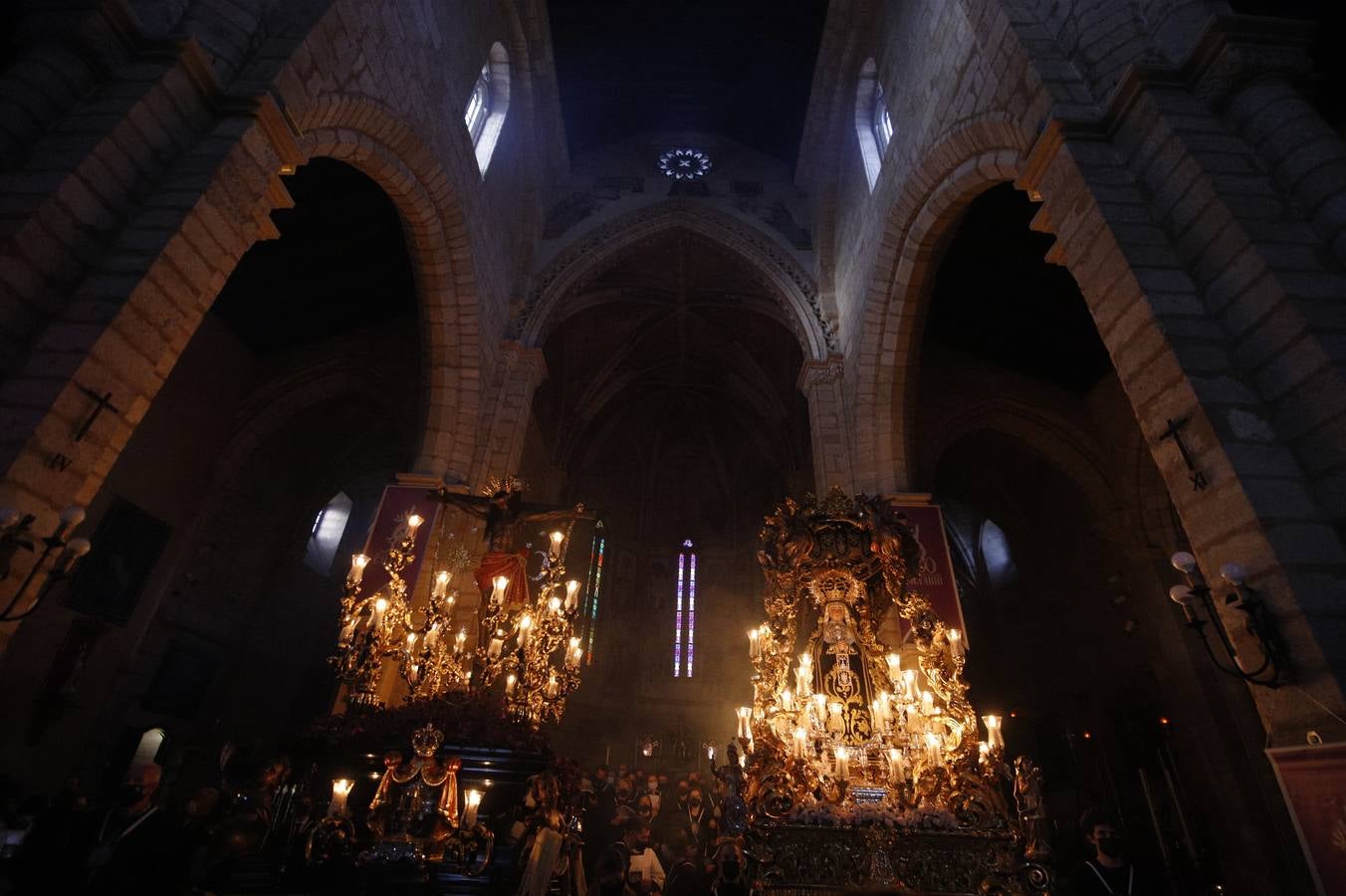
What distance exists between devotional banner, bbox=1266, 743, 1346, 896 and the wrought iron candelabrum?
5.16m

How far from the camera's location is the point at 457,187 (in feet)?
29.7

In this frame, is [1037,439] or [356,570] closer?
[356,570]

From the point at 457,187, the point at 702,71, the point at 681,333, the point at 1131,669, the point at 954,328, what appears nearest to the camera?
the point at 457,187

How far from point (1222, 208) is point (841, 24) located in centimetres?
955

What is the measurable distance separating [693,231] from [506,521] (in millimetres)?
8385

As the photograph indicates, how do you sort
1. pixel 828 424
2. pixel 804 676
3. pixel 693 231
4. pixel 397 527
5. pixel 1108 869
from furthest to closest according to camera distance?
pixel 693 231 < pixel 828 424 < pixel 397 527 < pixel 804 676 < pixel 1108 869

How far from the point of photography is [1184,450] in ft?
11.2

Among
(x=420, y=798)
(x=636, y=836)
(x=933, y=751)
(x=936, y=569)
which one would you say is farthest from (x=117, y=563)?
(x=936, y=569)

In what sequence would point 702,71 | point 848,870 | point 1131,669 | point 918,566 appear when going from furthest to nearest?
point 702,71 → point 1131,669 → point 918,566 → point 848,870

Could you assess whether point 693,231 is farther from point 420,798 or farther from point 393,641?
point 420,798

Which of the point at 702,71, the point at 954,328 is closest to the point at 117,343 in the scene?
the point at 954,328

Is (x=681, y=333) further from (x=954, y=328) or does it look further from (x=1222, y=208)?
(x=1222, y=208)

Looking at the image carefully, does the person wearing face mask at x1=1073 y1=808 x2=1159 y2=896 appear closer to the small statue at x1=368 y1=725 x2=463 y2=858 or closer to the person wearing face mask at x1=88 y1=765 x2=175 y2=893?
the small statue at x1=368 y1=725 x2=463 y2=858

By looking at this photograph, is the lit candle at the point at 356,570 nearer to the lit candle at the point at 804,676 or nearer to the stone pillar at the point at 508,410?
the stone pillar at the point at 508,410
